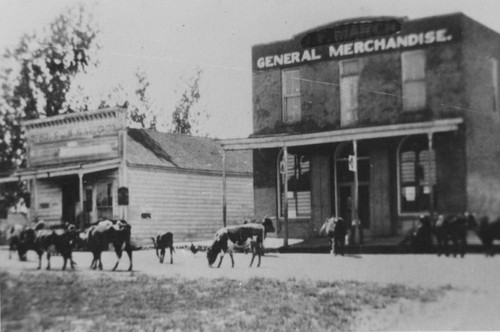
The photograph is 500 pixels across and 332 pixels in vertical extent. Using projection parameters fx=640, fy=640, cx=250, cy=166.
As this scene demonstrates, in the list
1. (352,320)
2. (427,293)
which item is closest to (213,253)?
(352,320)

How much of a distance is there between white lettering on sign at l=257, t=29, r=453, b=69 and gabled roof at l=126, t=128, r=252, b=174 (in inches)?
38.2

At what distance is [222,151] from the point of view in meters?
6.60

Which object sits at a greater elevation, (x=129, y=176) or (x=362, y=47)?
(x=362, y=47)

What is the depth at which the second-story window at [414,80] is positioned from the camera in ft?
17.4

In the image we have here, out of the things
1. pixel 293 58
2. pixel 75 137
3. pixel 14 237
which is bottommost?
pixel 14 237

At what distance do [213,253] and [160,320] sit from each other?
0.88 metres

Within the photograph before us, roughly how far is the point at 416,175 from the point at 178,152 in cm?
265

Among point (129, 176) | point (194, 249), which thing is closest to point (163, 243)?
point (194, 249)

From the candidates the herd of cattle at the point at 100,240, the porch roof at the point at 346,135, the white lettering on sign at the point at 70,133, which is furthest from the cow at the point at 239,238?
the white lettering on sign at the point at 70,133

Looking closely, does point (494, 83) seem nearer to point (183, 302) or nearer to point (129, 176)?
point (183, 302)

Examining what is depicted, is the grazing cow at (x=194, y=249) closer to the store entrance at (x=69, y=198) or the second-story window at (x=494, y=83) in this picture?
the store entrance at (x=69, y=198)

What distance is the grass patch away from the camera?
5910mm

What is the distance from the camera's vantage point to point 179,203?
6887mm

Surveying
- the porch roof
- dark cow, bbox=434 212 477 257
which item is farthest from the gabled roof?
dark cow, bbox=434 212 477 257
